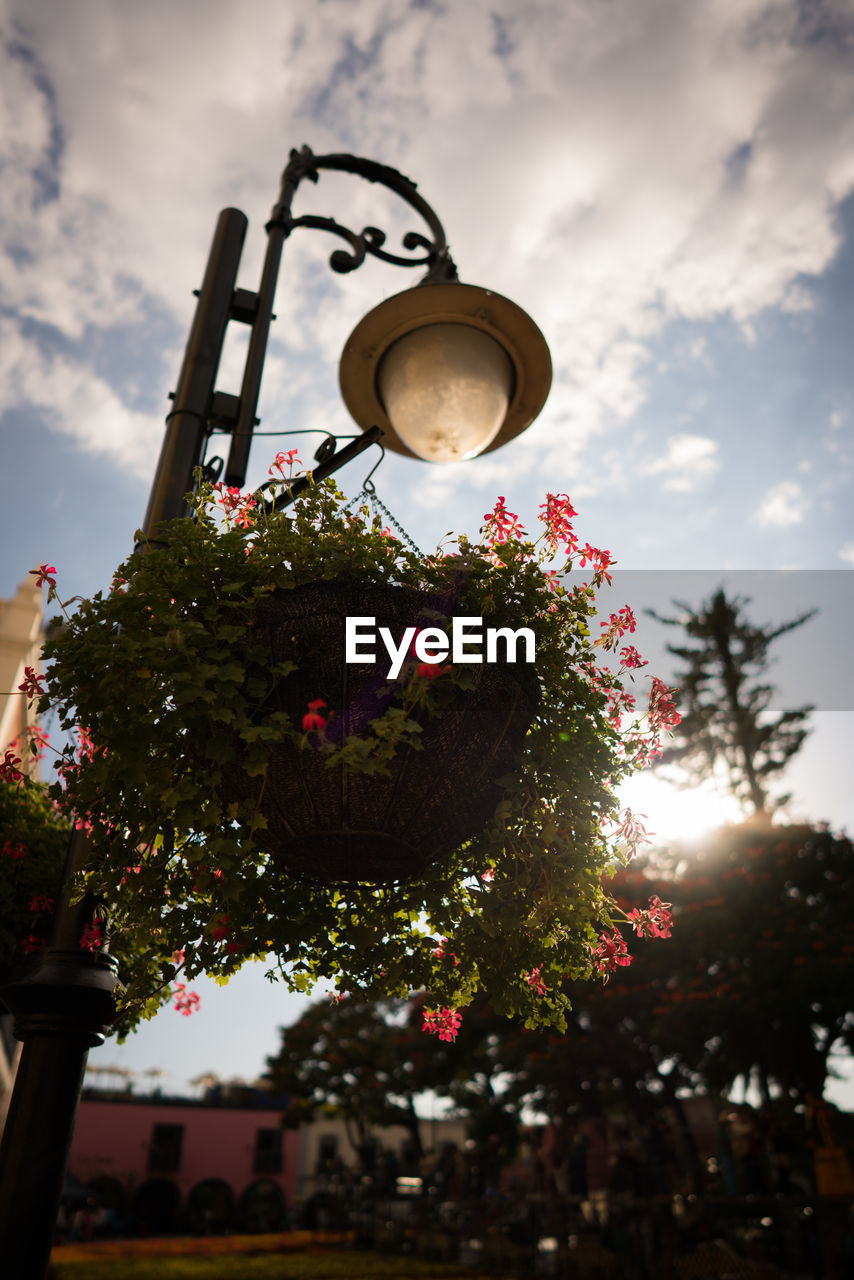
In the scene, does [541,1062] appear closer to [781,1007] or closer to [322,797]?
[781,1007]

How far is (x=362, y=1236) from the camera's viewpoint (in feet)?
75.7

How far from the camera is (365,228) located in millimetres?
3506

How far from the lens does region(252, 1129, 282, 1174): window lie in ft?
122

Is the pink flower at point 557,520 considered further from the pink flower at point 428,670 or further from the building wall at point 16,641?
the building wall at point 16,641

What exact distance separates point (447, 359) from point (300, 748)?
1.61 metres

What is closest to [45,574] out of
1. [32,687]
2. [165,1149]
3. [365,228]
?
[32,687]

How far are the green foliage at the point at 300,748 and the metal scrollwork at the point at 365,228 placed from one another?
1.60m

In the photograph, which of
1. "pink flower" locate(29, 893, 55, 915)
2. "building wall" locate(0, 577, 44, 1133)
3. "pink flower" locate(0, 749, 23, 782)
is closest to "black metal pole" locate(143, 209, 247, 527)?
"pink flower" locate(0, 749, 23, 782)

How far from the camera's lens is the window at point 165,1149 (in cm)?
3506

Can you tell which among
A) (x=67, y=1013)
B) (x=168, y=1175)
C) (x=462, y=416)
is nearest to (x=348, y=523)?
(x=462, y=416)

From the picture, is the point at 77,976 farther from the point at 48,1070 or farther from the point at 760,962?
the point at 760,962

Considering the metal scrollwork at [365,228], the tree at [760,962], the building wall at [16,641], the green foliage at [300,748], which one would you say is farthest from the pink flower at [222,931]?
the tree at [760,962]

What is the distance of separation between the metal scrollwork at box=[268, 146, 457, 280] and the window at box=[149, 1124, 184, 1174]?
4170 centimetres

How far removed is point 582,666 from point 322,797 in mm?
886
